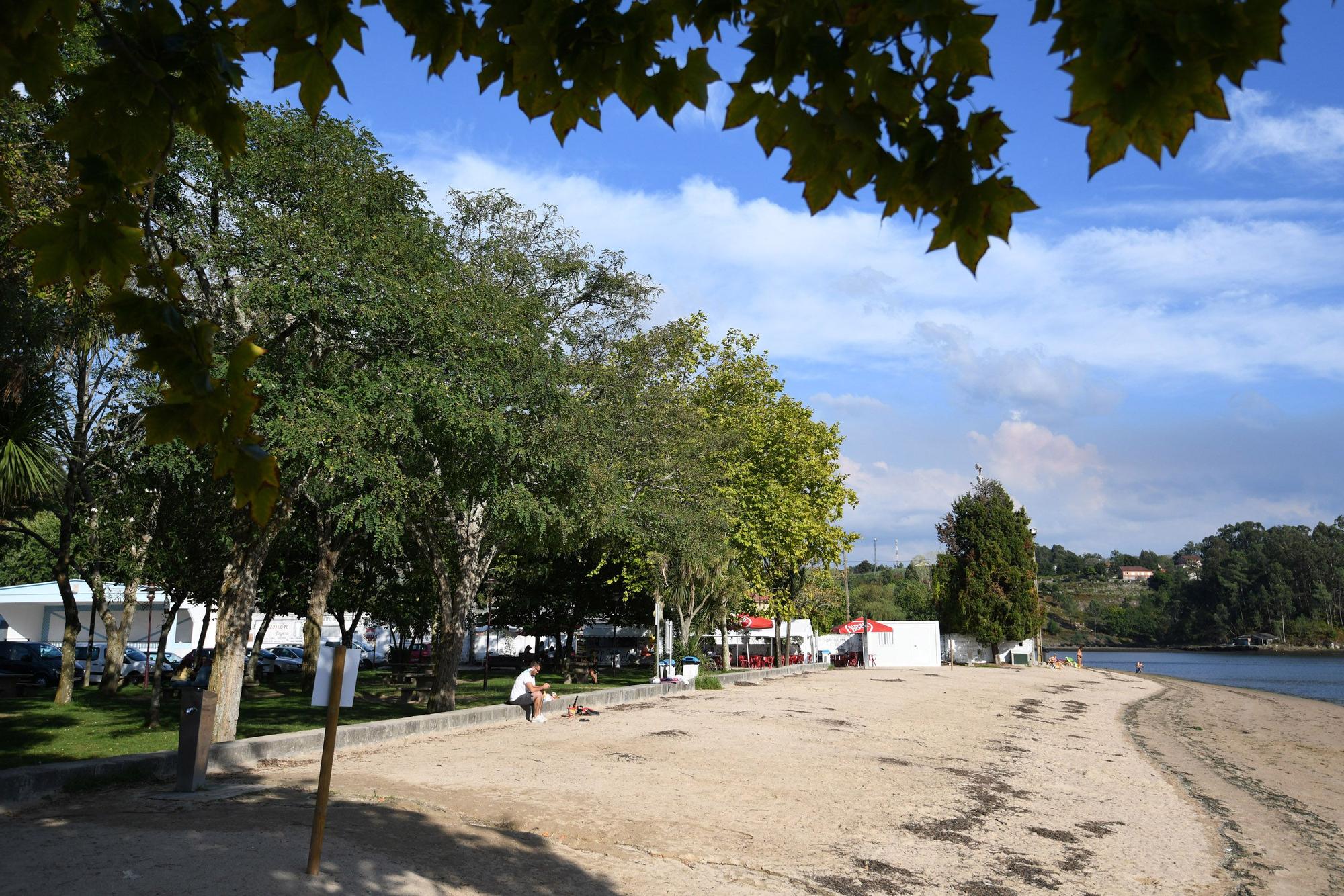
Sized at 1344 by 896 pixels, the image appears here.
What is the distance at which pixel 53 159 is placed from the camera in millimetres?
13016

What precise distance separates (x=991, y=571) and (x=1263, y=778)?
4202 cm

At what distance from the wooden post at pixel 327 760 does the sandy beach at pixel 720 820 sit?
183 mm

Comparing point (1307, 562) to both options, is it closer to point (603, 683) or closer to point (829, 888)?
point (603, 683)

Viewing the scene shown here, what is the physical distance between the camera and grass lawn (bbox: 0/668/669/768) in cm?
1310

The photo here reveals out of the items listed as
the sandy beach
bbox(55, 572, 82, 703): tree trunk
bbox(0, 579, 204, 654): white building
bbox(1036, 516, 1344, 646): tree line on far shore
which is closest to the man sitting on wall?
the sandy beach

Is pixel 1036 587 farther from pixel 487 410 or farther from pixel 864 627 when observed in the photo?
pixel 487 410

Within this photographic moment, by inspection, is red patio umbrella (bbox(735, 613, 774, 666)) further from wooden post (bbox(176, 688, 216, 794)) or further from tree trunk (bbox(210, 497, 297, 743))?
wooden post (bbox(176, 688, 216, 794))

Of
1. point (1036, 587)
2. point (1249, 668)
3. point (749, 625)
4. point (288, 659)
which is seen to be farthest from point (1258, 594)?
point (288, 659)

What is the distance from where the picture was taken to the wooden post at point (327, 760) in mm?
6094

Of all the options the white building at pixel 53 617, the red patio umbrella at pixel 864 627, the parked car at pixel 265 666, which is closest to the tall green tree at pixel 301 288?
the parked car at pixel 265 666

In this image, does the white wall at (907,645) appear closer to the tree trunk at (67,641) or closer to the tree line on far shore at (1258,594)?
the tree trunk at (67,641)

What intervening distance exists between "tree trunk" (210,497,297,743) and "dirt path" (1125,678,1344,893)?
12.4 metres

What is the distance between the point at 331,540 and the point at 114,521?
4.78 m

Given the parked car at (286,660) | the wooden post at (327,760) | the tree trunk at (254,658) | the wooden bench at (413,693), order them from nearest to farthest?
1. the wooden post at (327,760)
2. the wooden bench at (413,693)
3. the tree trunk at (254,658)
4. the parked car at (286,660)
